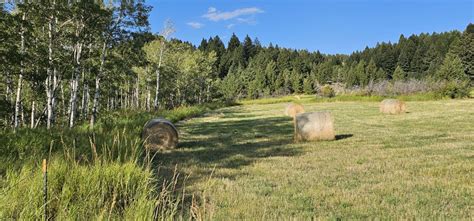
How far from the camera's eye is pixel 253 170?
8648 millimetres

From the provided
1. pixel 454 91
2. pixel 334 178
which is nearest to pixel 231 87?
pixel 454 91

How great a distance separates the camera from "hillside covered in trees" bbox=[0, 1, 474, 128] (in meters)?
18.8

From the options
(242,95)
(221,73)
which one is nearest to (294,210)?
(242,95)

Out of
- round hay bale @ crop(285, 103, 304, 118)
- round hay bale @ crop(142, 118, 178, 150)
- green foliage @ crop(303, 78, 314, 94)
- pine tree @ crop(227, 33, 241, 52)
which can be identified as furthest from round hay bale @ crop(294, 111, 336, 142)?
pine tree @ crop(227, 33, 241, 52)

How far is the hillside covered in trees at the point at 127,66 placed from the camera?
18.8 metres

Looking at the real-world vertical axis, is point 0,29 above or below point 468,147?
above

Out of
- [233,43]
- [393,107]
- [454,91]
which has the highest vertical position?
[233,43]

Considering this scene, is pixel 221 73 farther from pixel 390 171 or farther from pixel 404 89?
pixel 390 171

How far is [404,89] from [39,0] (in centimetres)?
5224

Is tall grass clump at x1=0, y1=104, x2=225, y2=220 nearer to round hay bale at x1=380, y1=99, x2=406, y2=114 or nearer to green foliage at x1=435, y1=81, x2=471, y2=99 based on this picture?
round hay bale at x1=380, y1=99, x2=406, y2=114

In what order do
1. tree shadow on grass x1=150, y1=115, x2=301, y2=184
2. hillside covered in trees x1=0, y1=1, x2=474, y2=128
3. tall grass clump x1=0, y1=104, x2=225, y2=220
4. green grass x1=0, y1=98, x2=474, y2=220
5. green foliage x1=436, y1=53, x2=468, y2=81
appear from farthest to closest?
green foliage x1=436, y1=53, x2=468, y2=81, hillside covered in trees x1=0, y1=1, x2=474, y2=128, tree shadow on grass x1=150, y1=115, x2=301, y2=184, green grass x1=0, y1=98, x2=474, y2=220, tall grass clump x1=0, y1=104, x2=225, y2=220

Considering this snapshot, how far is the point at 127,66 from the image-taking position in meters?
26.4

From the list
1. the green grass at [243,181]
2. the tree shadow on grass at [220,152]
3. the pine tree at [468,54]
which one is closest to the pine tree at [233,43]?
the pine tree at [468,54]

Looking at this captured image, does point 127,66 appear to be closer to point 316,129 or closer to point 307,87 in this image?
point 316,129
